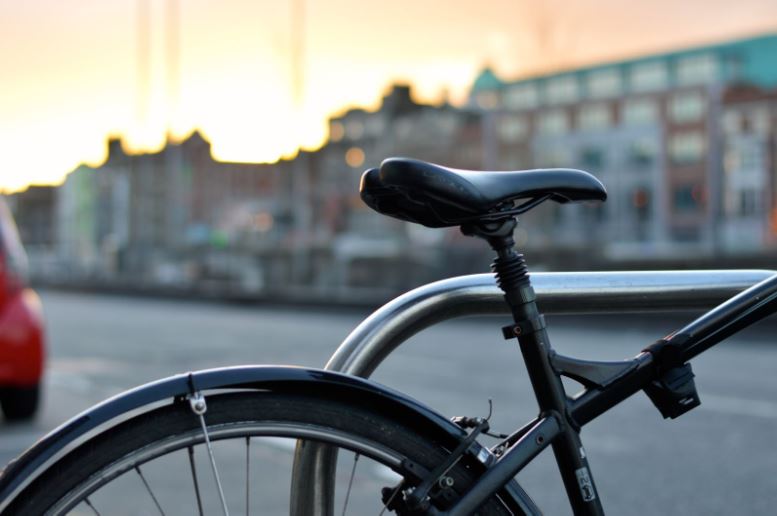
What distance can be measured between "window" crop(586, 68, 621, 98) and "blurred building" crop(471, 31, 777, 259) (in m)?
0.08

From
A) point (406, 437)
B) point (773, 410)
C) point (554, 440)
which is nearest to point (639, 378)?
point (554, 440)

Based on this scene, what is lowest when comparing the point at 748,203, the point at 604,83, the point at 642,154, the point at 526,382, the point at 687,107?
the point at 526,382

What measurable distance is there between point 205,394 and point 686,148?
89516 mm

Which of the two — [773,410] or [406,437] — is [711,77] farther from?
[406,437]

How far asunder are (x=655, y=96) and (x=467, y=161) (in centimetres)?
1834

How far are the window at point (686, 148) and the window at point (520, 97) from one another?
1199 cm

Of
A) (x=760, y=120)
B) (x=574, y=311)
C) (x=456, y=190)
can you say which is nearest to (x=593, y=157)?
(x=760, y=120)

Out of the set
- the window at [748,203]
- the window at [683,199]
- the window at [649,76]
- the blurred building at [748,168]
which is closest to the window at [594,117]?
the window at [649,76]

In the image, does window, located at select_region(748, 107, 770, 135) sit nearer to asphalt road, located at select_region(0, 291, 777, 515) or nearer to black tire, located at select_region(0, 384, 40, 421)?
asphalt road, located at select_region(0, 291, 777, 515)

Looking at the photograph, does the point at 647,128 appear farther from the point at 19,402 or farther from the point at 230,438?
the point at 230,438

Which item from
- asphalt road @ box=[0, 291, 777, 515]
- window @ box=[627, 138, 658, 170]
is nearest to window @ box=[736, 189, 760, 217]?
window @ box=[627, 138, 658, 170]

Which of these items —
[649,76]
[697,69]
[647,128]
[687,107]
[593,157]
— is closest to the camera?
[697,69]

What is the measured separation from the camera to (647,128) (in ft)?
285

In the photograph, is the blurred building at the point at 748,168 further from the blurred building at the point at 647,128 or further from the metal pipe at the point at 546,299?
the metal pipe at the point at 546,299
